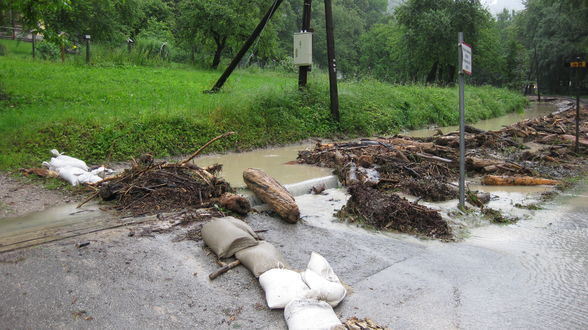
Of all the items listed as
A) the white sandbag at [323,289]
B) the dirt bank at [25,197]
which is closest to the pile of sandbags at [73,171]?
the dirt bank at [25,197]

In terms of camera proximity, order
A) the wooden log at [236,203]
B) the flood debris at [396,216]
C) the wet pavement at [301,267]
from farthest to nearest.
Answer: the flood debris at [396,216], the wooden log at [236,203], the wet pavement at [301,267]

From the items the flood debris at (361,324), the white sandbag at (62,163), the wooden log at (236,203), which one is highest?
the white sandbag at (62,163)

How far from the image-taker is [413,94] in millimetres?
22297

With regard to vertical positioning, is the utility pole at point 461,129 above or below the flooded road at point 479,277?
above

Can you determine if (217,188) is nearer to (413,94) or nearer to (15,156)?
(15,156)

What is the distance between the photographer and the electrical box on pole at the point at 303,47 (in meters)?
14.3

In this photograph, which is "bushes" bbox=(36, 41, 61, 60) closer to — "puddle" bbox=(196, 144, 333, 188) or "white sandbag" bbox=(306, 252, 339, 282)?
"puddle" bbox=(196, 144, 333, 188)

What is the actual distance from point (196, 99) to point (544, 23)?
49014 millimetres

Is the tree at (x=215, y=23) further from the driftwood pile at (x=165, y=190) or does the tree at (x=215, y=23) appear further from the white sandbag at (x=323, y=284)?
the white sandbag at (x=323, y=284)

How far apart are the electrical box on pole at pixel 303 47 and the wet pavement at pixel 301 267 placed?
918 cm

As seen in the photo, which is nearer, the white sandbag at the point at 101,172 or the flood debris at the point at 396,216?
the flood debris at the point at 396,216

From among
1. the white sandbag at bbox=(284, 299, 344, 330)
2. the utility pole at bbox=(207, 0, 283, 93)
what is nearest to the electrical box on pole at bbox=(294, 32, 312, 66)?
the utility pole at bbox=(207, 0, 283, 93)

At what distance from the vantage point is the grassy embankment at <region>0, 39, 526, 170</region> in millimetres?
9438

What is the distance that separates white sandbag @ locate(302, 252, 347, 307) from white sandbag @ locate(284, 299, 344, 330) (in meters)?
0.13
